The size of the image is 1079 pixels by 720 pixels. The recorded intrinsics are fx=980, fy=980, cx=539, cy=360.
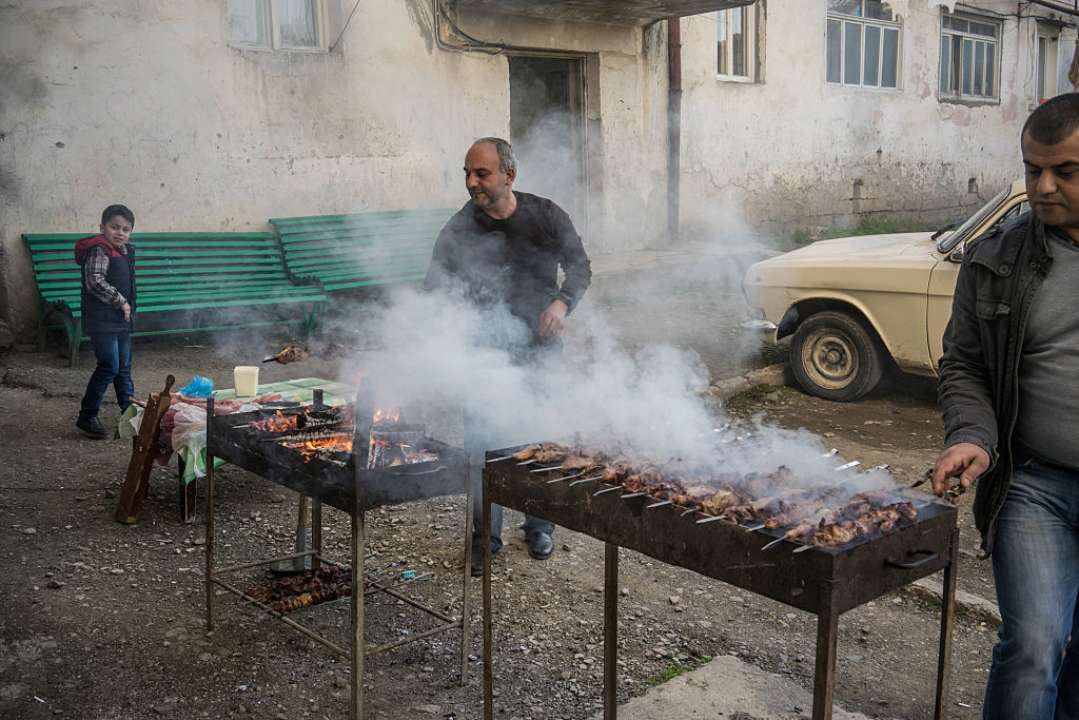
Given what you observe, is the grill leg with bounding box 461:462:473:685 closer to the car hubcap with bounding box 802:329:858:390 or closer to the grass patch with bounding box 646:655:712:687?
the grass patch with bounding box 646:655:712:687

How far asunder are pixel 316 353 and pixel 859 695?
6.21m

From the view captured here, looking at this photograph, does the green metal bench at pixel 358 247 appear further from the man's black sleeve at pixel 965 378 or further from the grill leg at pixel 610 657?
the man's black sleeve at pixel 965 378

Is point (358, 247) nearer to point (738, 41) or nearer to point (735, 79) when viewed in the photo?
point (735, 79)

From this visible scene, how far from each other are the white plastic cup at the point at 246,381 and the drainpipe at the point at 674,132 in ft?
30.7

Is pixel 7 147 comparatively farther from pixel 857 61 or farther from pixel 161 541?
pixel 857 61

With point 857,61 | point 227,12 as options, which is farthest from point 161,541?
point 857,61

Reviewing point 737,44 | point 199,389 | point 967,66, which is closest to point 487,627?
point 199,389

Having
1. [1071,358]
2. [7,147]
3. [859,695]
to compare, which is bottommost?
[859,695]

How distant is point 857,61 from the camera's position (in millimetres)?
16906

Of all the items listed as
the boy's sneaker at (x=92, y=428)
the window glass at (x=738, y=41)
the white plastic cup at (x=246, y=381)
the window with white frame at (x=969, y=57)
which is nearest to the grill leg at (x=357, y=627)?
the white plastic cup at (x=246, y=381)

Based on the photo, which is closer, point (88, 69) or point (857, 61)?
point (88, 69)

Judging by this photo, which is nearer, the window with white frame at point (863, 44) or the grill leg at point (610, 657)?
the grill leg at point (610, 657)

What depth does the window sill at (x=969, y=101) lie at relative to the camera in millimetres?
18594

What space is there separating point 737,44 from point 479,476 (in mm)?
12326
